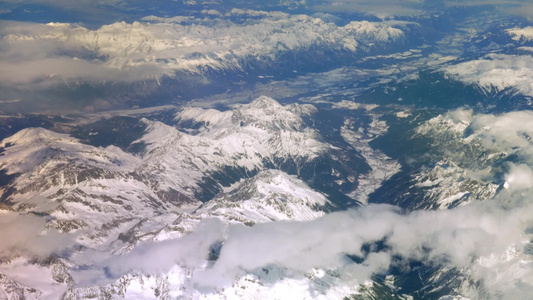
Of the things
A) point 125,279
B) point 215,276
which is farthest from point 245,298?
point 125,279

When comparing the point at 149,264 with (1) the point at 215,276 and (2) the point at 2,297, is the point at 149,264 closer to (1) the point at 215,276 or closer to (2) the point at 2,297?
(1) the point at 215,276

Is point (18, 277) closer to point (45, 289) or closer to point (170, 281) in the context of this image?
point (45, 289)

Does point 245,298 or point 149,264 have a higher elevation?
point 149,264

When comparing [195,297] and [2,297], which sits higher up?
[2,297]

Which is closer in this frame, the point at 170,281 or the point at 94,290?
the point at 94,290

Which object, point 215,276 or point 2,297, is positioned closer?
point 2,297

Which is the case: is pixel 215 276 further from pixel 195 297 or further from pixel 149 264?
pixel 149 264

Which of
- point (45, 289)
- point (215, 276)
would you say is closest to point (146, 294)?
point (215, 276)
